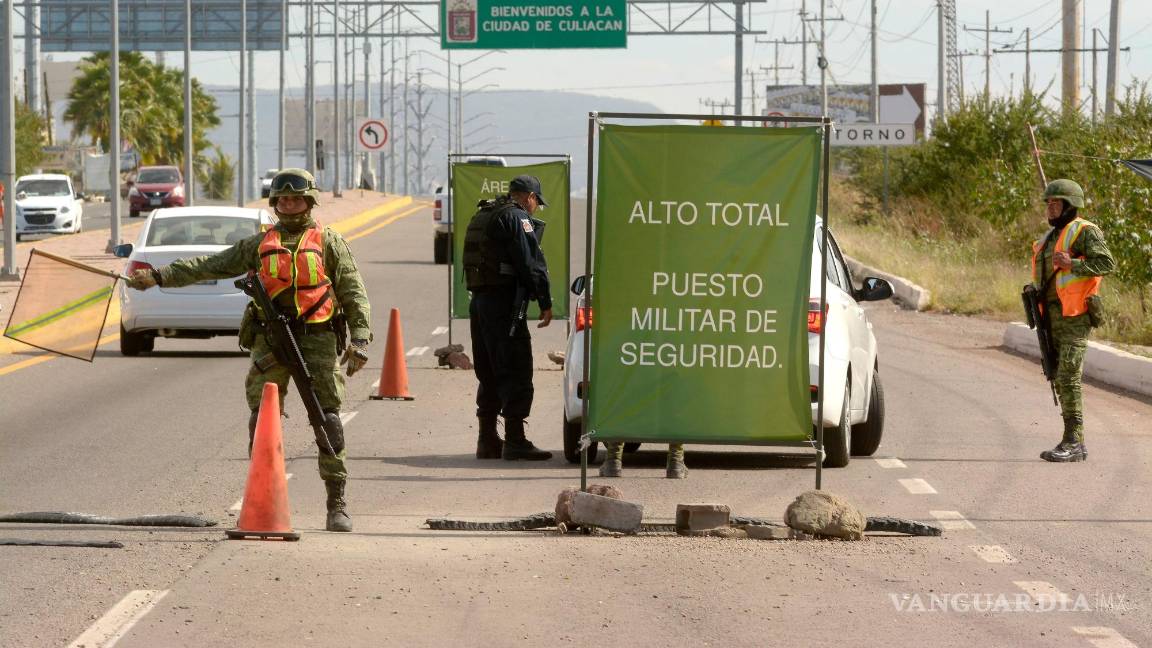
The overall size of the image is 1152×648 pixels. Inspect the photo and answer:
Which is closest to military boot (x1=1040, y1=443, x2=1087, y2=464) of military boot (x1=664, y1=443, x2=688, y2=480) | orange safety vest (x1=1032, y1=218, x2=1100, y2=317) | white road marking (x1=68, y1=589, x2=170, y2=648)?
orange safety vest (x1=1032, y1=218, x2=1100, y2=317)

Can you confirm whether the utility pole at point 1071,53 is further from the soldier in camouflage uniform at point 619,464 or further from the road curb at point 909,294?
the soldier in camouflage uniform at point 619,464

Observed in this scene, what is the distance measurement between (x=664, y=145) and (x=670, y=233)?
1.51ft

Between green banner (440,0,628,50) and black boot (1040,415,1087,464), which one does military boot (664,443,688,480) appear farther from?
green banner (440,0,628,50)

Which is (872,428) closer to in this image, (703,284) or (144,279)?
(703,284)

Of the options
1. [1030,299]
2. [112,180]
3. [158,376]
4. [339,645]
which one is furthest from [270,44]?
[339,645]

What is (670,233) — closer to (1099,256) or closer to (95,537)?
(95,537)

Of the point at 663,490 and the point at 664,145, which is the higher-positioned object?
the point at 664,145

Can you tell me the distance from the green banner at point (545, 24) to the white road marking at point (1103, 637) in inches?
1751

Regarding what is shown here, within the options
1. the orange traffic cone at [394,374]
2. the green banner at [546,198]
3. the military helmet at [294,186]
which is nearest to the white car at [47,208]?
the green banner at [546,198]

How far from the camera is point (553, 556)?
906cm

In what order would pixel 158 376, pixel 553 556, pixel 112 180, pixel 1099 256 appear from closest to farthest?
pixel 553 556
pixel 1099 256
pixel 158 376
pixel 112 180

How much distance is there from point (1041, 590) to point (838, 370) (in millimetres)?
4173

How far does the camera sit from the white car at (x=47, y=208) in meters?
49.7

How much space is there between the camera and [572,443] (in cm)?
1276
